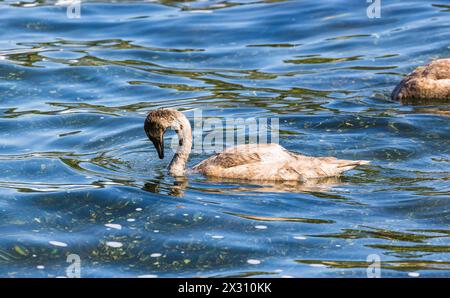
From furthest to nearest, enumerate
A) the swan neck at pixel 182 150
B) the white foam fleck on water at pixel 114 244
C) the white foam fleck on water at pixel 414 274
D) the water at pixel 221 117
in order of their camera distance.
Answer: the swan neck at pixel 182 150 → the white foam fleck on water at pixel 114 244 → the water at pixel 221 117 → the white foam fleck on water at pixel 414 274

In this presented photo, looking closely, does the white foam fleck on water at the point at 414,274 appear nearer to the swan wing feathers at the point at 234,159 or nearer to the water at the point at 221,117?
the water at the point at 221,117

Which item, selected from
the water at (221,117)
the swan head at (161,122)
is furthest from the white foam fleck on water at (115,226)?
the swan head at (161,122)

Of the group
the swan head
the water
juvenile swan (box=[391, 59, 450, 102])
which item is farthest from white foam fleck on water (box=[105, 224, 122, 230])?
juvenile swan (box=[391, 59, 450, 102])

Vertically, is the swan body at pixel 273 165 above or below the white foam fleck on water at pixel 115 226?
above

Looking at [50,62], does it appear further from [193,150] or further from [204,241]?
[204,241]

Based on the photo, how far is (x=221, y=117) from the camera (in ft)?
55.7

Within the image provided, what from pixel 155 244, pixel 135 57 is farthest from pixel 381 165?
pixel 135 57

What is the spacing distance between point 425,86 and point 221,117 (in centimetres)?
361

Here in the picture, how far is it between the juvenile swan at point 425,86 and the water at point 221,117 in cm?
32

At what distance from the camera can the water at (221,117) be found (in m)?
11.1

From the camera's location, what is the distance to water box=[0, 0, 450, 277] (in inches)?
439

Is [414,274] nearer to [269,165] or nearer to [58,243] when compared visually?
[269,165]

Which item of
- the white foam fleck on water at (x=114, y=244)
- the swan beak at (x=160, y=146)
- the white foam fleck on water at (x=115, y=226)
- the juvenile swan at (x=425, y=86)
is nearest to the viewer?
the white foam fleck on water at (x=114, y=244)

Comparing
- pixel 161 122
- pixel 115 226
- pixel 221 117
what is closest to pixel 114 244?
pixel 115 226
